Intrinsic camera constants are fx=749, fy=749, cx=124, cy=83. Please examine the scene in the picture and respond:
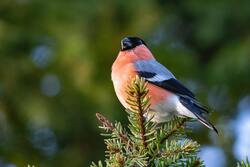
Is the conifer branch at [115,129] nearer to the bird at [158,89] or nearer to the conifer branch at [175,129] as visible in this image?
the conifer branch at [175,129]

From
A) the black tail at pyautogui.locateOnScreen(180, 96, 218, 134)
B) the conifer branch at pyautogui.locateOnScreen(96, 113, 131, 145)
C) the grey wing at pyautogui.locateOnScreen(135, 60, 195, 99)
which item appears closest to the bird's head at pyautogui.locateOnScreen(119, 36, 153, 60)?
the grey wing at pyautogui.locateOnScreen(135, 60, 195, 99)

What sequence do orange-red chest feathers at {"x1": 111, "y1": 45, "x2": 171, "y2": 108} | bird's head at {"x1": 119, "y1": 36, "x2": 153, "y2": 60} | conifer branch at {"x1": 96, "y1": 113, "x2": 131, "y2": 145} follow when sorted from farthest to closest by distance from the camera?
bird's head at {"x1": 119, "y1": 36, "x2": 153, "y2": 60} < orange-red chest feathers at {"x1": 111, "y1": 45, "x2": 171, "y2": 108} < conifer branch at {"x1": 96, "y1": 113, "x2": 131, "y2": 145}

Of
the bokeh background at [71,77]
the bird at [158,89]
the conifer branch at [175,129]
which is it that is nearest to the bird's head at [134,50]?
the bird at [158,89]

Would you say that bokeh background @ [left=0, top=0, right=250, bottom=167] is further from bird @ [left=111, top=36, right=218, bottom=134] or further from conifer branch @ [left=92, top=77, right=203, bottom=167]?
conifer branch @ [left=92, top=77, right=203, bottom=167]

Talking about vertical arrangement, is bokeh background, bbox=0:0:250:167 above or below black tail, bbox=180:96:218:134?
above

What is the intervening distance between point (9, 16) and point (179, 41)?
2698 mm

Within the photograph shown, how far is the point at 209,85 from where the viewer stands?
7965mm

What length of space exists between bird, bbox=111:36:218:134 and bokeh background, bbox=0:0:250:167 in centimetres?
255

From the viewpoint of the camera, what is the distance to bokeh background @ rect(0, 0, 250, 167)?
672cm

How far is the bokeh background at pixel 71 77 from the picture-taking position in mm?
6719

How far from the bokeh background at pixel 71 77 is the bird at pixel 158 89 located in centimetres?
255

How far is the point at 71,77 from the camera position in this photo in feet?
22.7

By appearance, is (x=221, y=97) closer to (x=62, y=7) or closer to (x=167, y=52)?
(x=167, y=52)

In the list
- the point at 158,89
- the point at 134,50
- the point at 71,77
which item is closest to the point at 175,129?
the point at 158,89
